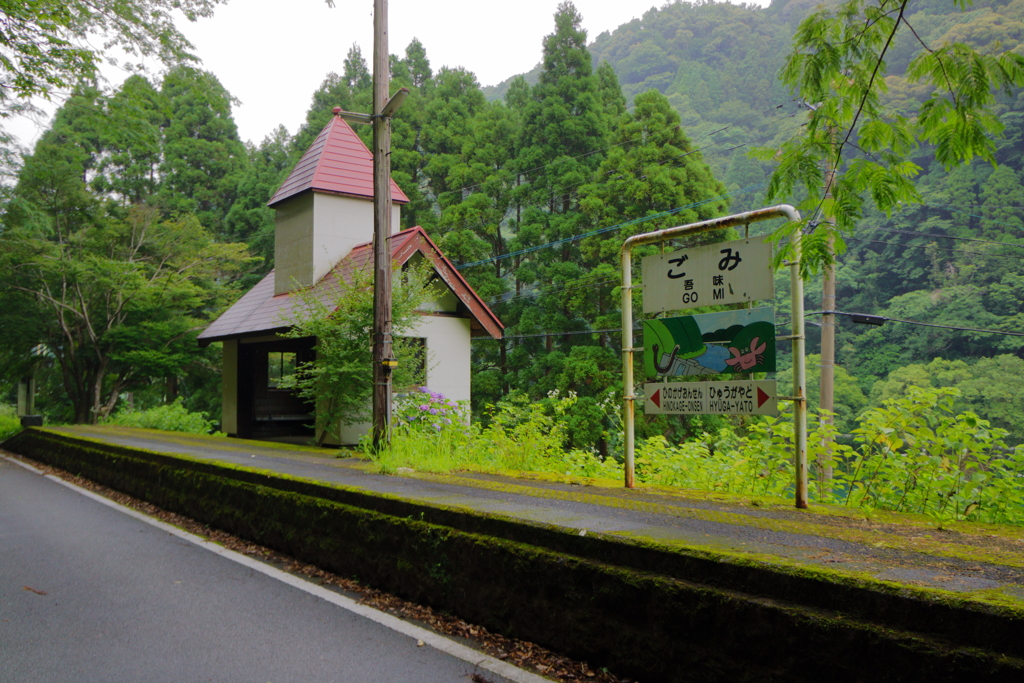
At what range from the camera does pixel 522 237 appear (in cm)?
2923

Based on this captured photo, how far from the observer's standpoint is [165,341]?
27.9m

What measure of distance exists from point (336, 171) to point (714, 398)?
43.1 ft

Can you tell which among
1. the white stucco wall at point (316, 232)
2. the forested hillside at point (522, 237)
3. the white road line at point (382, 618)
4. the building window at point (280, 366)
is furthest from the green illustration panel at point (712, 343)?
the forested hillside at point (522, 237)

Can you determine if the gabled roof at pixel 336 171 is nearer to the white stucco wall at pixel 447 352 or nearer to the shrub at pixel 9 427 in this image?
the white stucco wall at pixel 447 352

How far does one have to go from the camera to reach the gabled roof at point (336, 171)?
1600 centimetres

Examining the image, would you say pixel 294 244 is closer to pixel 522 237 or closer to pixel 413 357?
pixel 413 357

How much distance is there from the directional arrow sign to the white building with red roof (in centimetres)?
877

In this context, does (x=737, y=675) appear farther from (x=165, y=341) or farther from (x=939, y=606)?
(x=165, y=341)

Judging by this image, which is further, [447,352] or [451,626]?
[447,352]

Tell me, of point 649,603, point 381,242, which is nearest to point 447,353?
point 381,242

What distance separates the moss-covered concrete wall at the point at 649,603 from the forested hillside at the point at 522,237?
1732 cm

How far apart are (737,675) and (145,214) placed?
98.5 ft

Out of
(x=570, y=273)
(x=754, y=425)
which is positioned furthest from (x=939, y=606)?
(x=570, y=273)

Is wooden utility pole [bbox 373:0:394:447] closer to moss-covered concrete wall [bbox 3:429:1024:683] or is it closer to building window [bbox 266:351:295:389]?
moss-covered concrete wall [bbox 3:429:1024:683]
